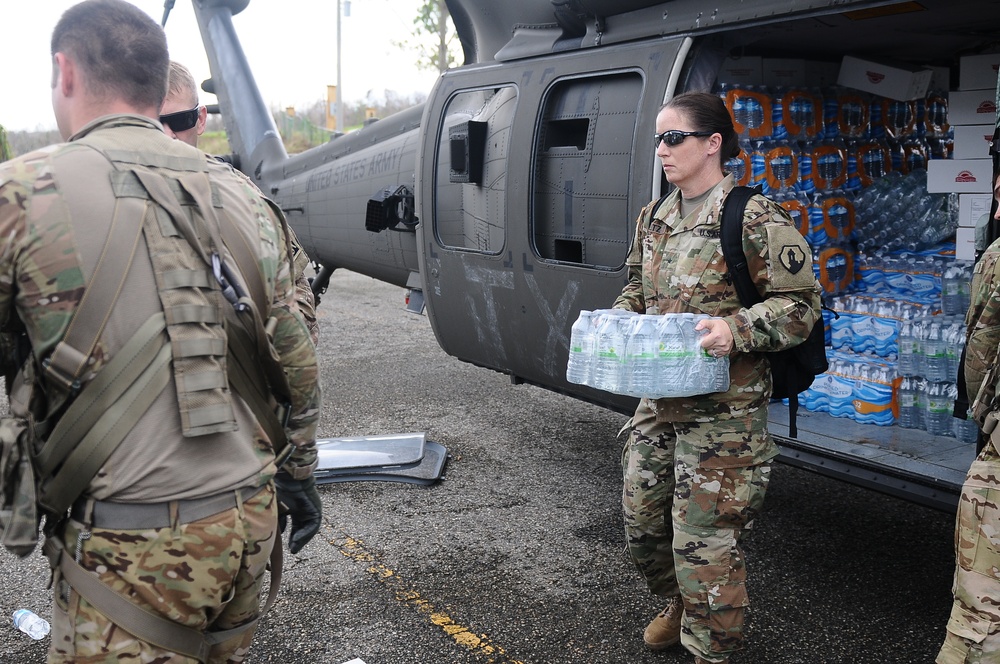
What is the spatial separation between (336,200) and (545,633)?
4.52 metres

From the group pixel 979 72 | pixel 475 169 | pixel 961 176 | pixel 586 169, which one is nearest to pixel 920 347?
pixel 961 176

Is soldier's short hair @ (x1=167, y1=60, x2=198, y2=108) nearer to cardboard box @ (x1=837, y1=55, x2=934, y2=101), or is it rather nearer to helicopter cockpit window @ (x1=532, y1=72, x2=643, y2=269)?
helicopter cockpit window @ (x1=532, y1=72, x2=643, y2=269)

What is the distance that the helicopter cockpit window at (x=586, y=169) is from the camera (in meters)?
4.32

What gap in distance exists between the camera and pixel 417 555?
170 inches

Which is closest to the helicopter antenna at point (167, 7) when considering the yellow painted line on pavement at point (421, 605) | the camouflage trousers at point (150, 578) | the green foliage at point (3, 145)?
the yellow painted line on pavement at point (421, 605)

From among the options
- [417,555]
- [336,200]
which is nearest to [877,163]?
[417,555]

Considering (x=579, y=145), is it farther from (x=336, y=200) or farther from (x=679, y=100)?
(x=336, y=200)

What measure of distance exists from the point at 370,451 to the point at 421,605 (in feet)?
5.85

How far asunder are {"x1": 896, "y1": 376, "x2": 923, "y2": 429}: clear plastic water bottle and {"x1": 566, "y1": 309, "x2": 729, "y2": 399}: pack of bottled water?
193cm

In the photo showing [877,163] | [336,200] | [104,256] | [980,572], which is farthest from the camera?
[336,200]

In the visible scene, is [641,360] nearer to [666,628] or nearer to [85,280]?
[666,628]


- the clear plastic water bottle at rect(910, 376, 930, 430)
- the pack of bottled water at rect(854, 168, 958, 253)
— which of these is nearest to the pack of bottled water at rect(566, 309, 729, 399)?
the clear plastic water bottle at rect(910, 376, 930, 430)

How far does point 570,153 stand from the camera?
4.61 m

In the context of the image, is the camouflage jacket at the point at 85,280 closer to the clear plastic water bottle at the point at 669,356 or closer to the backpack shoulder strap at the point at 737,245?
the clear plastic water bottle at the point at 669,356
